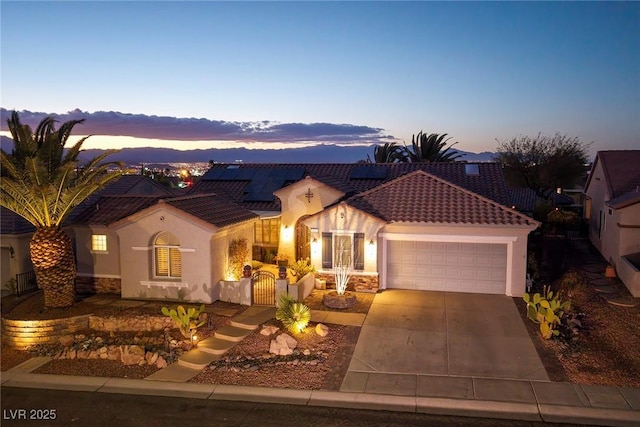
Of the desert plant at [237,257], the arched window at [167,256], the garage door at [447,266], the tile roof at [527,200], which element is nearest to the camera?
the arched window at [167,256]

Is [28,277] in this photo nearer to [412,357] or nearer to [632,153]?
[412,357]

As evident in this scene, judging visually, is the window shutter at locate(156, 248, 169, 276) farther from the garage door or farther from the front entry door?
the garage door

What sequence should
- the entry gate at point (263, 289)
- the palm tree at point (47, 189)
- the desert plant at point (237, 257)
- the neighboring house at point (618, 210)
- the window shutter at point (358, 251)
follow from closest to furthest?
the palm tree at point (47, 189) < the entry gate at point (263, 289) < the desert plant at point (237, 257) < the window shutter at point (358, 251) < the neighboring house at point (618, 210)

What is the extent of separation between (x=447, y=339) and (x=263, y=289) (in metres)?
6.55

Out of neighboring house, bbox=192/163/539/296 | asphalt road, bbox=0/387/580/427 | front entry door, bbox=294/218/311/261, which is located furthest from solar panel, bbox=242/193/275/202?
asphalt road, bbox=0/387/580/427

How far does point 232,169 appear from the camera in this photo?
A: 92.0 ft

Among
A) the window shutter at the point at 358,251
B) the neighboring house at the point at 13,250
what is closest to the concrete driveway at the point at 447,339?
the window shutter at the point at 358,251

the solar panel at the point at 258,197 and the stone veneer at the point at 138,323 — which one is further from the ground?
the solar panel at the point at 258,197

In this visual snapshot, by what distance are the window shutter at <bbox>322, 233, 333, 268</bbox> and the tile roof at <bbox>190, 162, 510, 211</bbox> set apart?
3.46 metres

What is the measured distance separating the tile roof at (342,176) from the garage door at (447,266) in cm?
419

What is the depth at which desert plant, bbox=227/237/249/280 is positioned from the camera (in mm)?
18484

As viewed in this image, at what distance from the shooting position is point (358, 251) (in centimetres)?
1888

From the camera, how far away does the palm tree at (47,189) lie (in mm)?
15453

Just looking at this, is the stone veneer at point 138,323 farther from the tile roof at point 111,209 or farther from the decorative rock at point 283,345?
the tile roof at point 111,209
